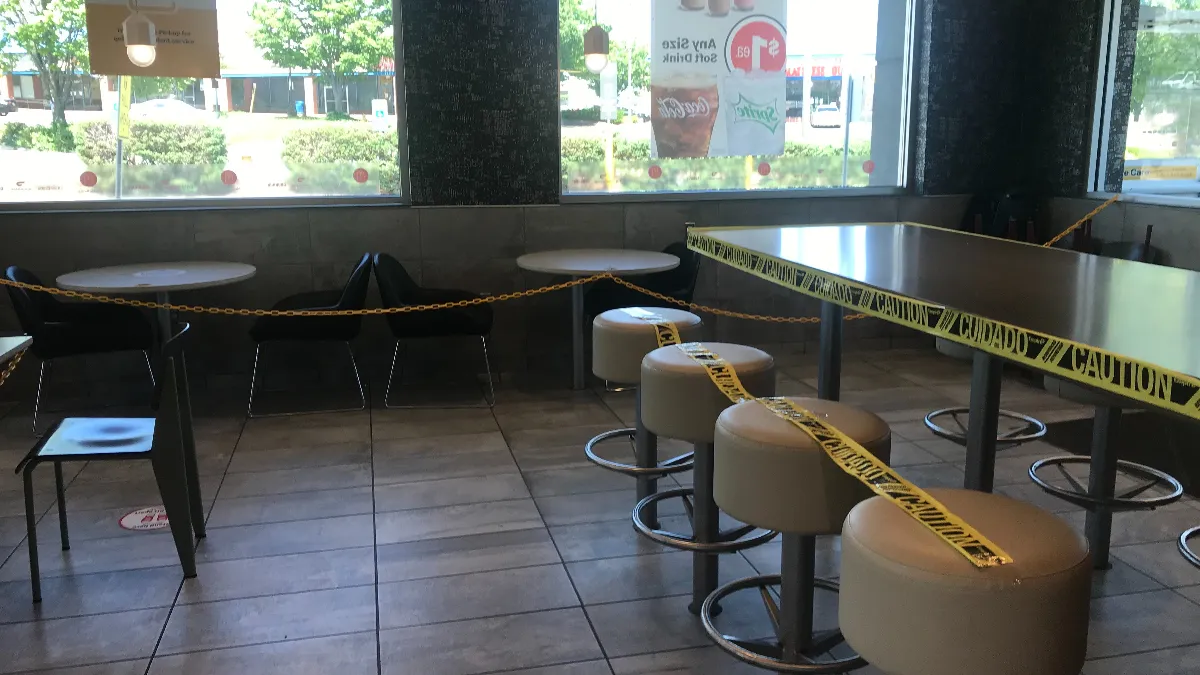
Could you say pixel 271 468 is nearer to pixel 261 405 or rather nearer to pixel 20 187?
pixel 261 405

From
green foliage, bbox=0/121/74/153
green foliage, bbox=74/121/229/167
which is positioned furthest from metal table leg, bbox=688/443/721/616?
green foliage, bbox=0/121/74/153

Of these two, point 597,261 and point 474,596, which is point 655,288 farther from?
point 474,596

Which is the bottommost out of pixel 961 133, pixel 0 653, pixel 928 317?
pixel 0 653

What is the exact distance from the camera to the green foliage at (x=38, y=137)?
559 cm

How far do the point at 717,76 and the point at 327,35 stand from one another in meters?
2.50

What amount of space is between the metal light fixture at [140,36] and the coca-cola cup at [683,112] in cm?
301

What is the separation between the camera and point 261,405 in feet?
18.2

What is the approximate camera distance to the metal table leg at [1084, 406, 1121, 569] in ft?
10.5

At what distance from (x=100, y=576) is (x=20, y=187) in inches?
129

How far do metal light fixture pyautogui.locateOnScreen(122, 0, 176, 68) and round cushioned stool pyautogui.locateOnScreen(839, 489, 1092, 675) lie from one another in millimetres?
5149

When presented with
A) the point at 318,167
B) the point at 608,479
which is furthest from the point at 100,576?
the point at 318,167

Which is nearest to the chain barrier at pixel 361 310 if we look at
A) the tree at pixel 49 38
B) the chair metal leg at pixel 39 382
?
the chair metal leg at pixel 39 382

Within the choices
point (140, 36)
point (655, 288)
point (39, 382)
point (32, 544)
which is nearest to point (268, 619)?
point (32, 544)

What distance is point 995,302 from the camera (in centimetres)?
227
